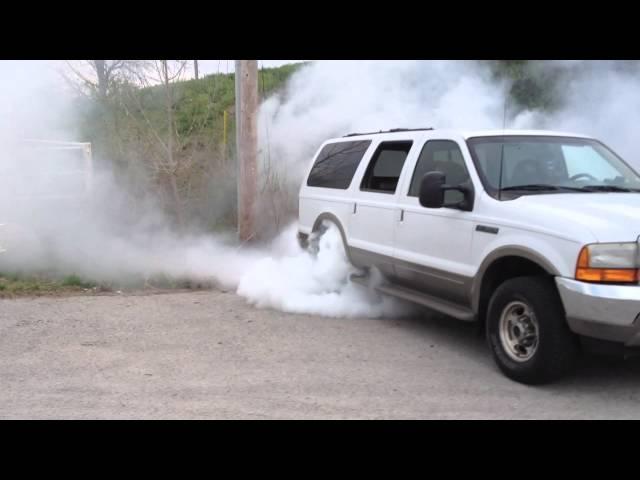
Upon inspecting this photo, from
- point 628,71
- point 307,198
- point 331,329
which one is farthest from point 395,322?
point 628,71

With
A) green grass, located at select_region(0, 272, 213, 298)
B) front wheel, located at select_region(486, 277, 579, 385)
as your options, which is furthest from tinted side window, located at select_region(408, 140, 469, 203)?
green grass, located at select_region(0, 272, 213, 298)

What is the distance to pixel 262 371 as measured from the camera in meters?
4.94

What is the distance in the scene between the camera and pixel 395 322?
6426 millimetres

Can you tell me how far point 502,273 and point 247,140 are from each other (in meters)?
4.96

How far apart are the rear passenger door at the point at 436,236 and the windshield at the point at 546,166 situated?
0.23 meters

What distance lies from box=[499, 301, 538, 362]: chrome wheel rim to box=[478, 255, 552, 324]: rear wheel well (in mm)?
274

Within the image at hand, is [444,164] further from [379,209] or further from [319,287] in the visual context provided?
[319,287]

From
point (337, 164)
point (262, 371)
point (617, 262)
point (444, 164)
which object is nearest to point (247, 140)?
point (337, 164)

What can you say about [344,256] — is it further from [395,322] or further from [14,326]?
[14,326]

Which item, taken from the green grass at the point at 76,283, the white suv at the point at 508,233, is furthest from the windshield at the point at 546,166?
the green grass at the point at 76,283

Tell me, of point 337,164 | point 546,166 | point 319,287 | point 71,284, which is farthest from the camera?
point 71,284

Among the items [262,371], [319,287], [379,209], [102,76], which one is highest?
[102,76]

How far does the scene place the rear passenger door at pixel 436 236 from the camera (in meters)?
5.13

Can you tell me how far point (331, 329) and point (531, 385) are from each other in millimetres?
2139
